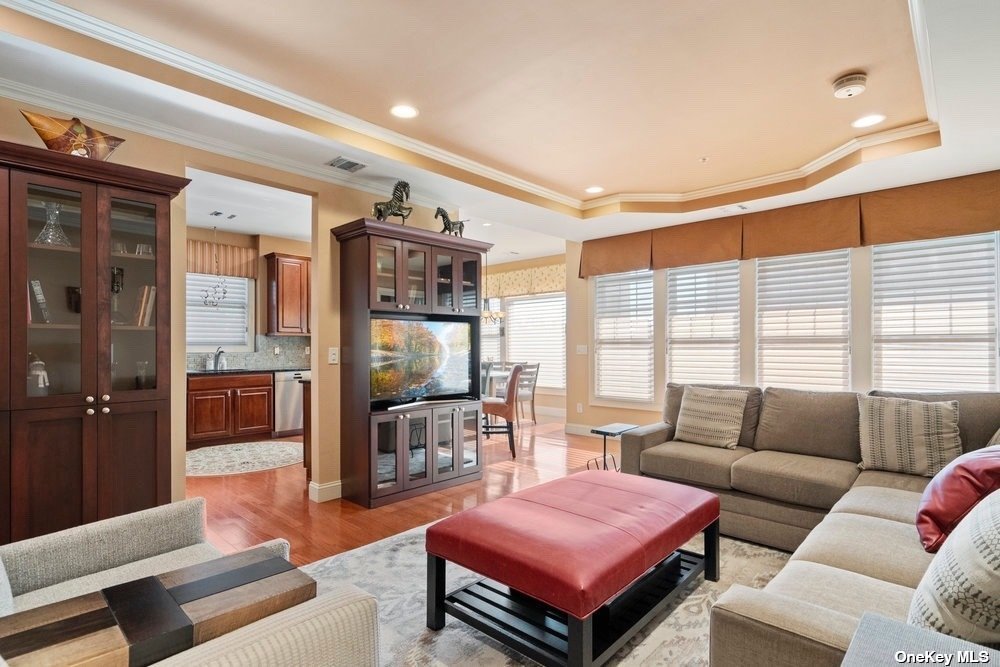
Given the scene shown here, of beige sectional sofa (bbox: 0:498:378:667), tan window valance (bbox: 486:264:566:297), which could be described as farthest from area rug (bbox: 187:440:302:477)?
tan window valance (bbox: 486:264:566:297)

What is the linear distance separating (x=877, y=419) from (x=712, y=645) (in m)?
2.36

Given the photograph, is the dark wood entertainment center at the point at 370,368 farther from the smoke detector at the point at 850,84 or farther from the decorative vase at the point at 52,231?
the smoke detector at the point at 850,84

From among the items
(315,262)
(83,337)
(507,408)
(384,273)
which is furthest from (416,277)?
(83,337)

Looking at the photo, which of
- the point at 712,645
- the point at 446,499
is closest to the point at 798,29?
the point at 712,645

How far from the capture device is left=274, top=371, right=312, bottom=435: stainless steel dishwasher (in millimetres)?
6531

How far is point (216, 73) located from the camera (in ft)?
8.88

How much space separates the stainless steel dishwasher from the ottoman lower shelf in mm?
4956

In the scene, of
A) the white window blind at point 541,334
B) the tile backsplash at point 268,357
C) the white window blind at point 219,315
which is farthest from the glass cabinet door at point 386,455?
the white window blind at point 541,334

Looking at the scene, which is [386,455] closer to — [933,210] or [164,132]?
[164,132]

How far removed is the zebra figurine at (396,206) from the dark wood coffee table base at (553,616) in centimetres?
267

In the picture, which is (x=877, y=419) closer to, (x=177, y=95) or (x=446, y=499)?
(x=446, y=499)

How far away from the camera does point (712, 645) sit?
4.30 ft

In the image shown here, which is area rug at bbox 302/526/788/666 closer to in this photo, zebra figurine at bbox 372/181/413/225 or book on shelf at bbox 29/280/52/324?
book on shelf at bbox 29/280/52/324

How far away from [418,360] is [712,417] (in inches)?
89.4
